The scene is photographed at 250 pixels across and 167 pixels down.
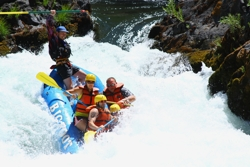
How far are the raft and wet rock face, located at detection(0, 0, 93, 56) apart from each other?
10.4ft

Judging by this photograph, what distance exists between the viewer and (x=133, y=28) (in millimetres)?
11828

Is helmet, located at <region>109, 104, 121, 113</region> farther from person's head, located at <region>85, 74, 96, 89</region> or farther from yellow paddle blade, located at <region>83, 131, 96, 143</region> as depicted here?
yellow paddle blade, located at <region>83, 131, 96, 143</region>

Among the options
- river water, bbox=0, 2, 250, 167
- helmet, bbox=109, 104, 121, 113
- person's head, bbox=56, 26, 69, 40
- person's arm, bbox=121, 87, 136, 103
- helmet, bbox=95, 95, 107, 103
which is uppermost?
person's head, bbox=56, 26, 69, 40

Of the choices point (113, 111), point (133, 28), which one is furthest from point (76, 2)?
point (113, 111)

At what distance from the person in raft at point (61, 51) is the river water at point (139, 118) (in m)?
0.64

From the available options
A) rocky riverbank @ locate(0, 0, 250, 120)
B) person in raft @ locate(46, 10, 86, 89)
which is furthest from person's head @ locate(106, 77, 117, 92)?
rocky riverbank @ locate(0, 0, 250, 120)

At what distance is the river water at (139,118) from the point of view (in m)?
5.09

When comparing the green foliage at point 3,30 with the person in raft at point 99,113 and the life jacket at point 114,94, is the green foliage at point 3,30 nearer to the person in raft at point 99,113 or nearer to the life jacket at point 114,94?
the life jacket at point 114,94

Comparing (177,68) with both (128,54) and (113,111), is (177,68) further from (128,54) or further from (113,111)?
(113,111)

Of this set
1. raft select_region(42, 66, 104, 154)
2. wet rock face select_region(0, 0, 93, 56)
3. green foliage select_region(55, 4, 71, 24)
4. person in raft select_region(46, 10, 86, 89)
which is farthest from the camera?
green foliage select_region(55, 4, 71, 24)

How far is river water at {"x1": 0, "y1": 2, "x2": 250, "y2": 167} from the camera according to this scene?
16.7 feet

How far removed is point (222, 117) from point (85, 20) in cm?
637

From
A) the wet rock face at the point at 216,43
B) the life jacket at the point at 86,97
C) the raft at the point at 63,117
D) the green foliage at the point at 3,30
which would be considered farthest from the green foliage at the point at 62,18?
the life jacket at the point at 86,97

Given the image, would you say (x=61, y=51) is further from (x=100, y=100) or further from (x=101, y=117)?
(x=101, y=117)
